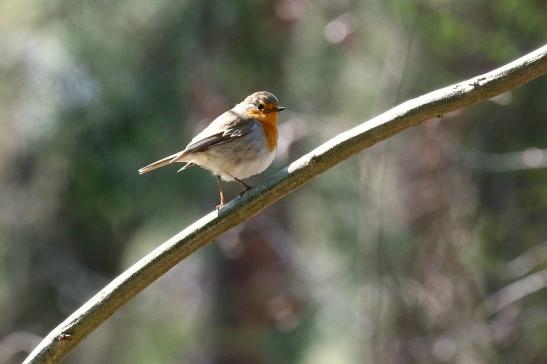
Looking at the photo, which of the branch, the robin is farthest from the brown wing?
the branch

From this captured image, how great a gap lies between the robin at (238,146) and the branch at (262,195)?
53.0 inches

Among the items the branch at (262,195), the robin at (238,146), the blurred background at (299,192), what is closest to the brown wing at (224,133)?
the robin at (238,146)

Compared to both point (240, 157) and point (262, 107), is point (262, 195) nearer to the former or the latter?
point (240, 157)

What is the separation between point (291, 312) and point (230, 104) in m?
1.77

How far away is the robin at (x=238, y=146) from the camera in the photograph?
3.64 metres

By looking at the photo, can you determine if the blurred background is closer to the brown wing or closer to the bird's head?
the bird's head

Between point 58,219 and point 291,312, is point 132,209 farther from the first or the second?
point 291,312

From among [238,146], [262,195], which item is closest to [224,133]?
[238,146]

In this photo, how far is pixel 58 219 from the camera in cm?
742

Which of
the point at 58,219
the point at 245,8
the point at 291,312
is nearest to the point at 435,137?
the point at 291,312

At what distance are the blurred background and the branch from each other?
2712 mm

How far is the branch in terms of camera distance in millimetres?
2203

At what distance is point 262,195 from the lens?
7.31 feet

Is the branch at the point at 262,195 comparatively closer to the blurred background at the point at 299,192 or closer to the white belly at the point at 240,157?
the white belly at the point at 240,157
